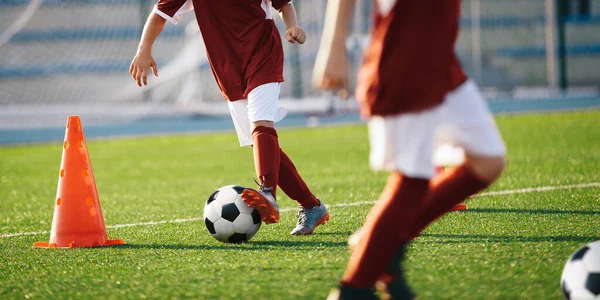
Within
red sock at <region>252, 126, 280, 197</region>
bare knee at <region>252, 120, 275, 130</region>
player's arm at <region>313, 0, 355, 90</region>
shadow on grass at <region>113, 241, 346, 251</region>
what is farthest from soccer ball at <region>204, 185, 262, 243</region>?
player's arm at <region>313, 0, 355, 90</region>

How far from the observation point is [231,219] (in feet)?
13.9

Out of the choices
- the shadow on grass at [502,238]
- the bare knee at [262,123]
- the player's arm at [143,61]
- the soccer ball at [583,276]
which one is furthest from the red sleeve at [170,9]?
the soccer ball at [583,276]

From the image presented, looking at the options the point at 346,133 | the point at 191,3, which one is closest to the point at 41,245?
the point at 191,3

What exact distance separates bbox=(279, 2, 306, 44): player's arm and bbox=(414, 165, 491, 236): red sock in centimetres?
174

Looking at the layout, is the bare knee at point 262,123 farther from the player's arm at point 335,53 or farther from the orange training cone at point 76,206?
the player's arm at point 335,53

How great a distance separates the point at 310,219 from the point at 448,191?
179cm

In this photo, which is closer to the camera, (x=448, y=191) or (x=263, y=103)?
(x=448, y=191)

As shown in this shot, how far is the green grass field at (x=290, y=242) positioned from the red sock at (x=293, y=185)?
18 cm

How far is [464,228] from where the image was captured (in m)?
4.38

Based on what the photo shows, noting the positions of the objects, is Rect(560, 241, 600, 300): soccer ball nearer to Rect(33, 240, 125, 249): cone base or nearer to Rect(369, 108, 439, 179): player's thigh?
Rect(369, 108, 439, 179): player's thigh

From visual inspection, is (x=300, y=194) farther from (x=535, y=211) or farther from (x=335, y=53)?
(x=335, y=53)

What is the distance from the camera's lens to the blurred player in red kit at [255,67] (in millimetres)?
4398

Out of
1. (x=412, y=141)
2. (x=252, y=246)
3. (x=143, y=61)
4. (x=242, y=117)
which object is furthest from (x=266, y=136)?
(x=412, y=141)

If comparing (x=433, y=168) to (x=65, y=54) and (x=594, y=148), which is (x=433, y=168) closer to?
(x=594, y=148)
